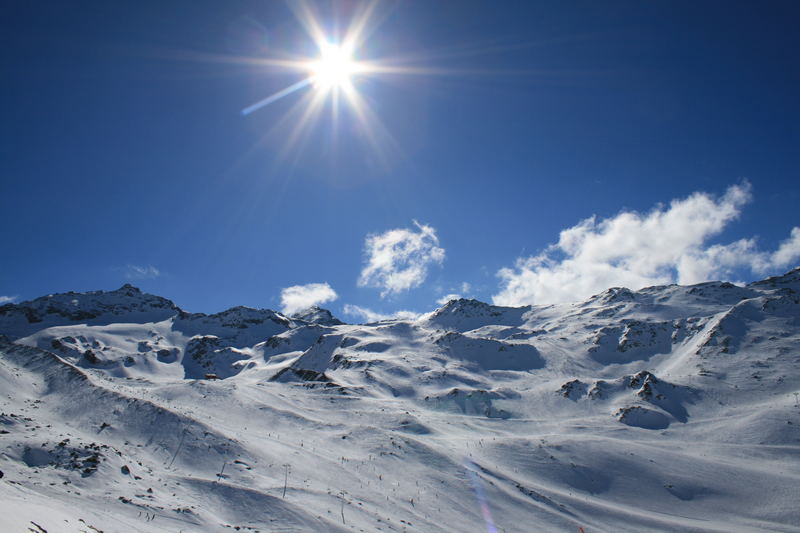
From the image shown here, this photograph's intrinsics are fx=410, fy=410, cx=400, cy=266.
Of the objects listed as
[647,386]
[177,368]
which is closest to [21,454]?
[647,386]

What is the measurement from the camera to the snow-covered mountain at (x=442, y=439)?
22594 millimetres

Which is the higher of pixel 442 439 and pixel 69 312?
pixel 69 312

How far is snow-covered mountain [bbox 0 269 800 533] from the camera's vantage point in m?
22.6

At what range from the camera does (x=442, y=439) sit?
48.2 meters

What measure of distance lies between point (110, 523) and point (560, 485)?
126 ft

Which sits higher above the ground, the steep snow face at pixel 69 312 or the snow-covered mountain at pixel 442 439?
the steep snow face at pixel 69 312

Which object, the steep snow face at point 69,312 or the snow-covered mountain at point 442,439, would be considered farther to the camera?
the steep snow face at point 69,312

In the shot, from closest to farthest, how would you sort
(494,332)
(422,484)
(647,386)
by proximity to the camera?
1. (422,484)
2. (647,386)
3. (494,332)

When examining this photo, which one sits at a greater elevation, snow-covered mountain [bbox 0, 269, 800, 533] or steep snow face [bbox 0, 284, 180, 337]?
steep snow face [bbox 0, 284, 180, 337]

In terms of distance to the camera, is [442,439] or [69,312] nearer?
[442,439]

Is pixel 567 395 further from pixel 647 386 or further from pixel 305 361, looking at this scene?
pixel 305 361

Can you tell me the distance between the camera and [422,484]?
33219 millimetres

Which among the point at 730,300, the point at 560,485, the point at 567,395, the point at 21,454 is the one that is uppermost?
the point at 730,300

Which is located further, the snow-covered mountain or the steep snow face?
the steep snow face
